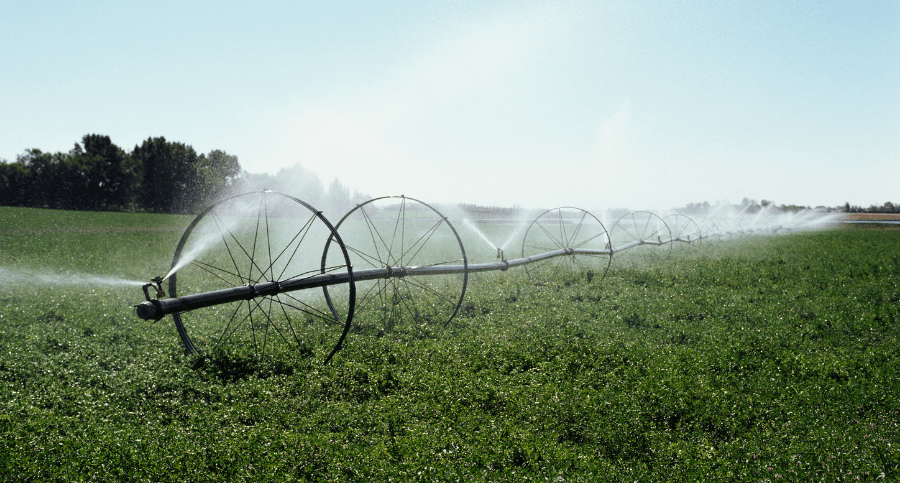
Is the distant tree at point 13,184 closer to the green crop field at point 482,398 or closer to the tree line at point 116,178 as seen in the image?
the tree line at point 116,178

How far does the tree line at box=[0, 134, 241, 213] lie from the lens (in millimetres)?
61281

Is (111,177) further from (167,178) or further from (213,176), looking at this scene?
(213,176)

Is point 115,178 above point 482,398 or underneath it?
above

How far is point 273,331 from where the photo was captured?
28.6 ft

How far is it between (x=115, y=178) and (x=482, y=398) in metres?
75.8

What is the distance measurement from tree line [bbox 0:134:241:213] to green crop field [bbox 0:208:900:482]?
58115 millimetres

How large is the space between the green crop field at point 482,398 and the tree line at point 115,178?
191 feet

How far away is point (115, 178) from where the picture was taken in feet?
210

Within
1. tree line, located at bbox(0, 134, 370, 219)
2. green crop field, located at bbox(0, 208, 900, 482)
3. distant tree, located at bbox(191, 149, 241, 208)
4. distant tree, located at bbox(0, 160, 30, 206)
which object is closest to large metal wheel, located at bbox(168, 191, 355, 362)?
green crop field, located at bbox(0, 208, 900, 482)

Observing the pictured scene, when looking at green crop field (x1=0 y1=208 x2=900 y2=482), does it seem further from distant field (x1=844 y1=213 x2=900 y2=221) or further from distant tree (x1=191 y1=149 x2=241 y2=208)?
distant field (x1=844 y1=213 x2=900 y2=221)

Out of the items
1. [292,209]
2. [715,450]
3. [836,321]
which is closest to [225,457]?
[715,450]

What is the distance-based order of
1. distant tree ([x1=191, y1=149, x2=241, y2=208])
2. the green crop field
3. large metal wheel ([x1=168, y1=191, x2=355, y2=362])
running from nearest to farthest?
the green crop field
large metal wheel ([x1=168, y1=191, x2=355, y2=362])
distant tree ([x1=191, y1=149, x2=241, y2=208])

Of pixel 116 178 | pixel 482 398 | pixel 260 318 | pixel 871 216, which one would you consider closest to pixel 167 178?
pixel 116 178

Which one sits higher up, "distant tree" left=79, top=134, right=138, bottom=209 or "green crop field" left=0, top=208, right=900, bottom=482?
"distant tree" left=79, top=134, right=138, bottom=209
